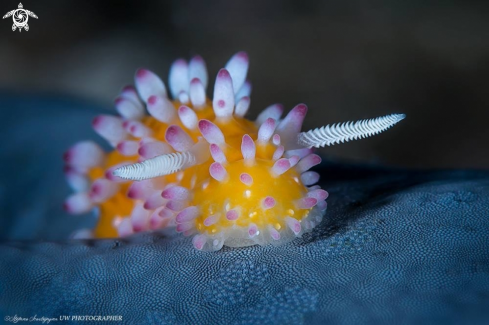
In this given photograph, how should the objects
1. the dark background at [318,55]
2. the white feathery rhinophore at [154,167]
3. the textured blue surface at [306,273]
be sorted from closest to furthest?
the textured blue surface at [306,273]
the white feathery rhinophore at [154,167]
the dark background at [318,55]

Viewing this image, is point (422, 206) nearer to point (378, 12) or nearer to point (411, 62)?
point (411, 62)

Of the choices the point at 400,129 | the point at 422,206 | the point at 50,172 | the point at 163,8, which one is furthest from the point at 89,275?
the point at 163,8

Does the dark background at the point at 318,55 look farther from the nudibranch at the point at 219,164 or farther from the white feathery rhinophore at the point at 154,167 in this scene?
the white feathery rhinophore at the point at 154,167

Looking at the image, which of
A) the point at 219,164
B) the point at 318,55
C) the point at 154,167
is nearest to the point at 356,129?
the point at 219,164

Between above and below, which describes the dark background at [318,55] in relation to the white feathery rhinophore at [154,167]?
above

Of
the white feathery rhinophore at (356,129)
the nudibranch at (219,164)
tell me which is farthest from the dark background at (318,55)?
the white feathery rhinophore at (356,129)

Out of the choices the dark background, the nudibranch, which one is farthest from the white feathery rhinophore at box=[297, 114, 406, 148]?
the dark background

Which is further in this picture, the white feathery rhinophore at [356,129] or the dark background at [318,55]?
the dark background at [318,55]
